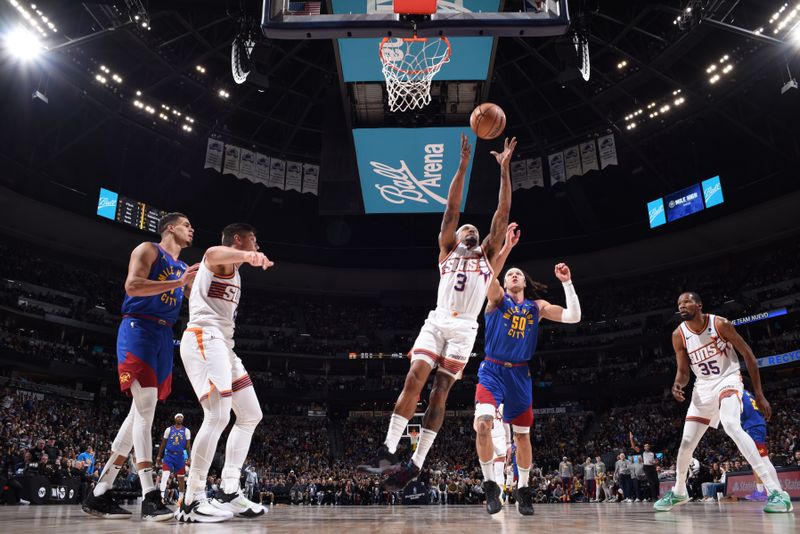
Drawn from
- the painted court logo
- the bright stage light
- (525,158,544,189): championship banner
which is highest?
(525,158,544,189): championship banner

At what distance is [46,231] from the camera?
30.0 meters

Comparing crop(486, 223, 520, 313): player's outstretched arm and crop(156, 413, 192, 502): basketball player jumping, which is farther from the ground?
crop(486, 223, 520, 313): player's outstretched arm

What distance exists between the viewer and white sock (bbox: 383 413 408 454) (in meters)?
4.87

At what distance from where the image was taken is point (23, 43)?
663 inches

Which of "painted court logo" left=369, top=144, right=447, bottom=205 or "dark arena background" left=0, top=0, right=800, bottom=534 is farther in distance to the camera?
"painted court logo" left=369, top=144, right=447, bottom=205

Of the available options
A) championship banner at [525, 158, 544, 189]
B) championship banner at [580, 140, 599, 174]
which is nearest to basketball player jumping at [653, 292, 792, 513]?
championship banner at [580, 140, 599, 174]

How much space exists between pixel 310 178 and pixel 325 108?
625cm

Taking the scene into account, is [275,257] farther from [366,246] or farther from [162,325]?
[162,325]

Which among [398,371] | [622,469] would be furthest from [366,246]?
[622,469]

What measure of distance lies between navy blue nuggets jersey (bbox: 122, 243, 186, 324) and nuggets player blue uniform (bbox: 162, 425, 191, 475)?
5961 millimetres

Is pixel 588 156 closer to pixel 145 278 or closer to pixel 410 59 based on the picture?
pixel 410 59

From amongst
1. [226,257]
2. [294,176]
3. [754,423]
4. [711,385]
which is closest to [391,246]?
[294,176]

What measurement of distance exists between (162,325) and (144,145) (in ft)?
86.4

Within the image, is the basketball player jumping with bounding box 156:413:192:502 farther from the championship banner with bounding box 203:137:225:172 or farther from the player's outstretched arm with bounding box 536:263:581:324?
the championship banner with bounding box 203:137:225:172
